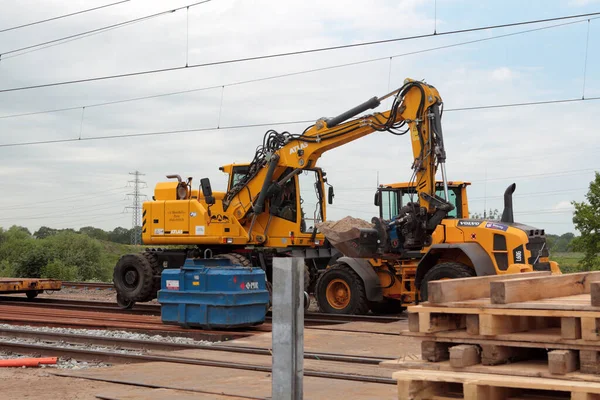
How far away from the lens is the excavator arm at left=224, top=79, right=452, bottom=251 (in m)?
15.1

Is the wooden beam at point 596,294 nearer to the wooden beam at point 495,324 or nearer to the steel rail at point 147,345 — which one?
the wooden beam at point 495,324

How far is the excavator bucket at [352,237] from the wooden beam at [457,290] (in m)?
9.15

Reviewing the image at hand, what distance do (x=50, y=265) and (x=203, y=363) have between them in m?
25.5

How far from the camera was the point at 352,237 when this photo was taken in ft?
51.4

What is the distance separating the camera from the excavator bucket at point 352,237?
50.5ft

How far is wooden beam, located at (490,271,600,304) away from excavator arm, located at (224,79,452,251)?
8.32m

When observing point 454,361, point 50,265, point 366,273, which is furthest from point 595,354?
point 50,265

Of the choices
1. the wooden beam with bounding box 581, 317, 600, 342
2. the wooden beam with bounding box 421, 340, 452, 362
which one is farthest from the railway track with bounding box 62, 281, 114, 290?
the wooden beam with bounding box 581, 317, 600, 342

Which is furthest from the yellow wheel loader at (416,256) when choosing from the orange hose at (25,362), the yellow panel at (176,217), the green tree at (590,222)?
the green tree at (590,222)

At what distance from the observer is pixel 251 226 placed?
58.7 feet

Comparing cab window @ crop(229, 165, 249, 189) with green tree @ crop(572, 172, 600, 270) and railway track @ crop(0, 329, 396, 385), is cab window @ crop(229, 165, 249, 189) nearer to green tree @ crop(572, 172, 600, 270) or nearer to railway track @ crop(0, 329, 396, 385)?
railway track @ crop(0, 329, 396, 385)

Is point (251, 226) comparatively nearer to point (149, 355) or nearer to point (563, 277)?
point (149, 355)

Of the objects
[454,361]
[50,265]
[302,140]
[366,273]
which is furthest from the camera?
[50,265]

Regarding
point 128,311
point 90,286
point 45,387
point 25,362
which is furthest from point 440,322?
point 90,286
